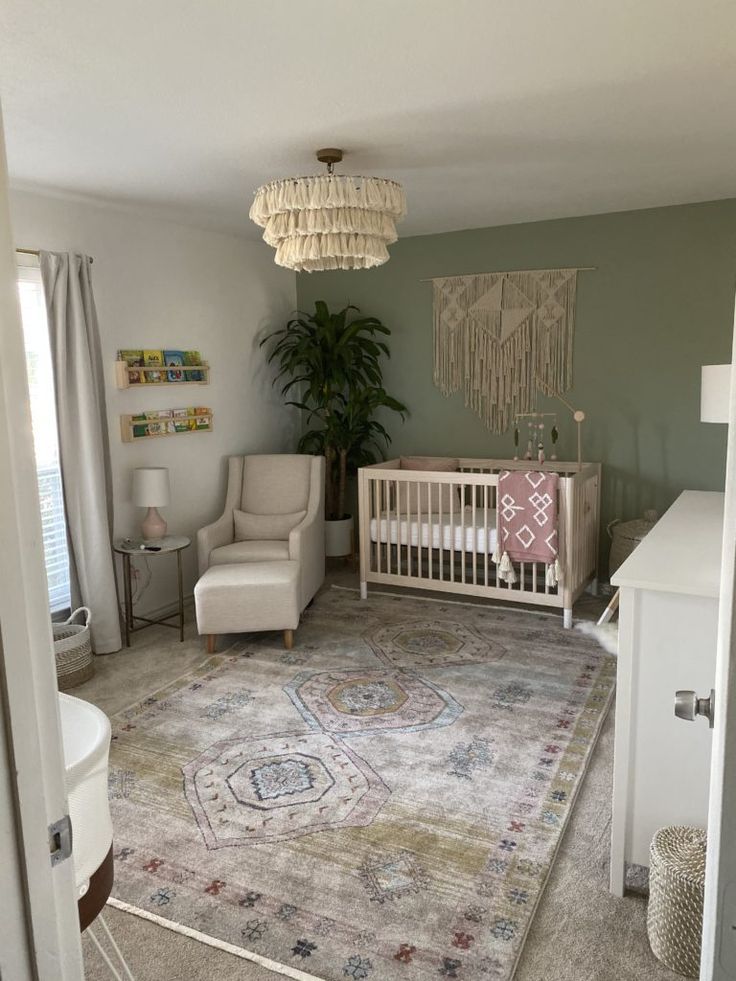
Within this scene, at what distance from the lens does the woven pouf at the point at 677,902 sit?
1.73 metres

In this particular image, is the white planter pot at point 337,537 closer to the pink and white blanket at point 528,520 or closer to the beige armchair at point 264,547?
the beige armchair at point 264,547

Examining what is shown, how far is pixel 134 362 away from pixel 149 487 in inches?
28.9

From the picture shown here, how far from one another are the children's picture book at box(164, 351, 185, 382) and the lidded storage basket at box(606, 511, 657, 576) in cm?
282

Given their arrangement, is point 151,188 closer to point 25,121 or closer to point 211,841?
point 25,121

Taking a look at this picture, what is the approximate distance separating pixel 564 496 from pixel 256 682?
1904 mm

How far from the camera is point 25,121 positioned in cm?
263

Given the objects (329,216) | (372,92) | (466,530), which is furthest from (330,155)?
(466,530)

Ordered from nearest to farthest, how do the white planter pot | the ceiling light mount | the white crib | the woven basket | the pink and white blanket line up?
A: the ceiling light mount → the woven basket → the pink and white blanket → the white crib → the white planter pot

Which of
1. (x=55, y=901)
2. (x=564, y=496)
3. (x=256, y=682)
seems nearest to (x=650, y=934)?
(x=55, y=901)

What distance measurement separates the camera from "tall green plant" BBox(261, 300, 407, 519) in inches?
204

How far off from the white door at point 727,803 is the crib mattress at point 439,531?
11.6 feet

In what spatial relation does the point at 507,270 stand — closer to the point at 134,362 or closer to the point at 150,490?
the point at 134,362

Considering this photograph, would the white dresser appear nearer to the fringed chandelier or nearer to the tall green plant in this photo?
the fringed chandelier

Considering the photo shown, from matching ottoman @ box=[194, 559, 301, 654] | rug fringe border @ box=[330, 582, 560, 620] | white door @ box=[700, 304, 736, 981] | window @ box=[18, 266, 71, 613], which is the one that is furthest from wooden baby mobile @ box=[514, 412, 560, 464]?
white door @ box=[700, 304, 736, 981]
